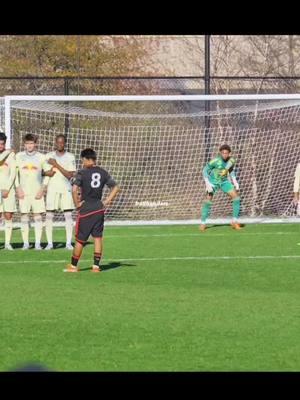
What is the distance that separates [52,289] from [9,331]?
321 cm

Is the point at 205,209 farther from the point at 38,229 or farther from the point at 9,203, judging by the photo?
the point at 9,203

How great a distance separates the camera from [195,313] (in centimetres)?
1007

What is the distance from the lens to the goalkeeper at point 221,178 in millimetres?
20562

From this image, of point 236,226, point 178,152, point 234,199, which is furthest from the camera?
point 178,152

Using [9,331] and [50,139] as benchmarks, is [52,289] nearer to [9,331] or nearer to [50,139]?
[9,331]

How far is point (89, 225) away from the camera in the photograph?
13.3 metres

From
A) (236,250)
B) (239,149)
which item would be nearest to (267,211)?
(239,149)

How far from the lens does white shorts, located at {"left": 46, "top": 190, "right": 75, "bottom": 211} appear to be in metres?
17.5

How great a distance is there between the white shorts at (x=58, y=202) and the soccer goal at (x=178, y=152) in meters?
4.98

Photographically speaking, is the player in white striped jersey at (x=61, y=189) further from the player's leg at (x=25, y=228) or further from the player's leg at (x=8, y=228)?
the player's leg at (x=8, y=228)

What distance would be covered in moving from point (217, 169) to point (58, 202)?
431 cm

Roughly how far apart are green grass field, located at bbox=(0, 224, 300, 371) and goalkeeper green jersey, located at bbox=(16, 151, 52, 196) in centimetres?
127

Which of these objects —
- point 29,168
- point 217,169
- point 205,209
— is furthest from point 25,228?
point 217,169

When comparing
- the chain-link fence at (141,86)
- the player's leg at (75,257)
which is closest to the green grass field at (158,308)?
the player's leg at (75,257)
